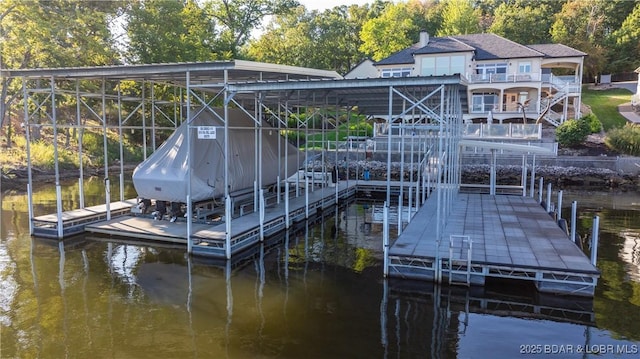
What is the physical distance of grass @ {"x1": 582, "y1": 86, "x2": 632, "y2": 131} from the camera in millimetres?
41094

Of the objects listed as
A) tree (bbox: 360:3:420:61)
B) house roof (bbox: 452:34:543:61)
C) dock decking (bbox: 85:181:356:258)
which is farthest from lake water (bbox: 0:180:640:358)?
tree (bbox: 360:3:420:61)

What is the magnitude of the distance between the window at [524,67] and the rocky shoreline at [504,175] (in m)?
13.0

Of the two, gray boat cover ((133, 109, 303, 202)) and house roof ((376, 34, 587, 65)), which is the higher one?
house roof ((376, 34, 587, 65))

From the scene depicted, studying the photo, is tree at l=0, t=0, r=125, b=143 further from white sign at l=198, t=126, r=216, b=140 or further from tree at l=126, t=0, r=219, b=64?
white sign at l=198, t=126, r=216, b=140

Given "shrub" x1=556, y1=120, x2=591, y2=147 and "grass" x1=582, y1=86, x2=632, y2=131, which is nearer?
"shrub" x1=556, y1=120, x2=591, y2=147

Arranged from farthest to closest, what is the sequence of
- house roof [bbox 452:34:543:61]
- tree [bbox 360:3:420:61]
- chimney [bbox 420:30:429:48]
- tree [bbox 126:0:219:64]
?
1. tree [bbox 360:3:420:61]
2. chimney [bbox 420:30:429:48]
3. house roof [bbox 452:34:543:61]
4. tree [bbox 126:0:219:64]

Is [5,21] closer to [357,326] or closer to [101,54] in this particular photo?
[101,54]

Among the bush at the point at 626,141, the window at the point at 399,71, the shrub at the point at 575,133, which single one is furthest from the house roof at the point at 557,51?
the window at the point at 399,71

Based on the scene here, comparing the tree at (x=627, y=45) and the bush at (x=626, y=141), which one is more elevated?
the tree at (x=627, y=45)

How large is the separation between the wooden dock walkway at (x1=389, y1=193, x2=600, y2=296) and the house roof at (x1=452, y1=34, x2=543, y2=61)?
1159 inches

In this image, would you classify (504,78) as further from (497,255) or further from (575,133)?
(497,255)

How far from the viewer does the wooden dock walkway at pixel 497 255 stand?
9.56 meters

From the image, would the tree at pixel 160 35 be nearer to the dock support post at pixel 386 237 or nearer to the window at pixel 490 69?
the window at pixel 490 69

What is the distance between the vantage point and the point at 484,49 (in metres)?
41.3
